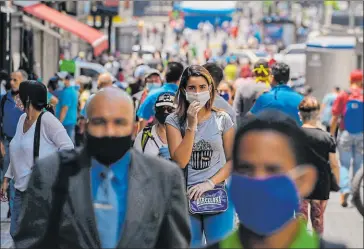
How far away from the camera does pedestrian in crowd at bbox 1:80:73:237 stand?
7.45 m

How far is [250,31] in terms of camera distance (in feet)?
247

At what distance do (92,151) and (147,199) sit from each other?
266mm

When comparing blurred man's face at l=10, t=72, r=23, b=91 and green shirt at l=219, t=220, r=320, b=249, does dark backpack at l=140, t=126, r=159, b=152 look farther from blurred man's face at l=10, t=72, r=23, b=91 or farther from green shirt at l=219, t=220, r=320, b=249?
green shirt at l=219, t=220, r=320, b=249

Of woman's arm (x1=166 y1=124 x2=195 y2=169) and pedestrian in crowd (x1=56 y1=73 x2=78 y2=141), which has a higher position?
woman's arm (x1=166 y1=124 x2=195 y2=169)

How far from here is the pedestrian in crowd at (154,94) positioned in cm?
945

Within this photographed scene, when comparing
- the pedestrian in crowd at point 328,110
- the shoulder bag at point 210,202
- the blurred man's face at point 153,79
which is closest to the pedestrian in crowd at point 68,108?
the blurred man's face at point 153,79

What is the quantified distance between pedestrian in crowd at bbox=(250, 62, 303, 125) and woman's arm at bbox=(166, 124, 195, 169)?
7.76 ft

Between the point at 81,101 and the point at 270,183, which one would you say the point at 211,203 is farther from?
the point at 81,101

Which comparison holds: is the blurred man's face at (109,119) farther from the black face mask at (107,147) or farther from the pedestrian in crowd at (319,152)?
the pedestrian in crowd at (319,152)

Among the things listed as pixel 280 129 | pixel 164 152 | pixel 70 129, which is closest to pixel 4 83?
pixel 70 129

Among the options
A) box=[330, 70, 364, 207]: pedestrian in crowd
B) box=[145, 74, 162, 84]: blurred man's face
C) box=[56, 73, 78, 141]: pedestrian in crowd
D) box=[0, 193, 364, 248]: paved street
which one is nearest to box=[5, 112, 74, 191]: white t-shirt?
box=[0, 193, 364, 248]: paved street

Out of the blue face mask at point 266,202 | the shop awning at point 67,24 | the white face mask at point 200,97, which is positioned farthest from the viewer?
the shop awning at point 67,24

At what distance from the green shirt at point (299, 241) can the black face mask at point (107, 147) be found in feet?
2.77

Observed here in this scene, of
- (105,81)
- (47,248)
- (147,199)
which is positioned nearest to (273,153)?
(147,199)
